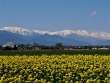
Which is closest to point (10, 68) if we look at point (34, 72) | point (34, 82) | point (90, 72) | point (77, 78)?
point (34, 72)

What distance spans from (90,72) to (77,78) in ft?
8.78

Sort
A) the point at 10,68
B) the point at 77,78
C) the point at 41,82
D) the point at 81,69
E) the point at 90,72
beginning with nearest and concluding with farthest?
1. the point at 41,82
2. the point at 77,78
3. the point at 90,72
4. the point at 81,69
5. the point at 10,68

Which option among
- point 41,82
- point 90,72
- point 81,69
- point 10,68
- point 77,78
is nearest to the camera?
point 41,82

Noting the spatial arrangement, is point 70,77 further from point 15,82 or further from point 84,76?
point 15,82

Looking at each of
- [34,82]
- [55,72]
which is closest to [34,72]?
[55,72]

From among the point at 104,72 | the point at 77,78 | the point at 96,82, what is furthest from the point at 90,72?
the point at 96,82

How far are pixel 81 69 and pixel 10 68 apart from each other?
4.59m

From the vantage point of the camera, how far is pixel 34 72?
81.1ft

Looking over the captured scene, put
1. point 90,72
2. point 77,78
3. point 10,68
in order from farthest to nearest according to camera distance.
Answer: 1. point 10,68
2. point 90,72
3. point 77,78

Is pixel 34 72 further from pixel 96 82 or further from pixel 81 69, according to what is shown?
pixel 96 82

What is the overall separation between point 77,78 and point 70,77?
0.52m

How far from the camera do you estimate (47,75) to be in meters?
23.6

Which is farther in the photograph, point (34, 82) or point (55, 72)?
point (55, 72)

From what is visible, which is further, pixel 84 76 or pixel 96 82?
pixel 84 76
